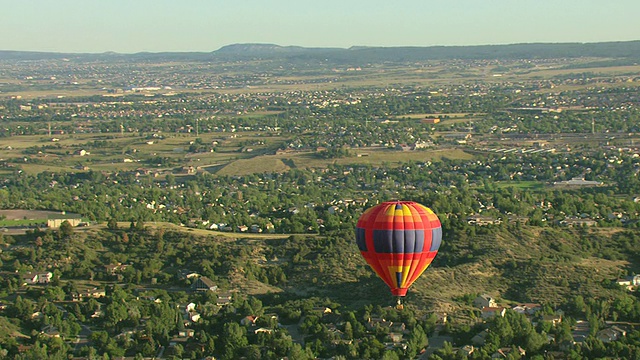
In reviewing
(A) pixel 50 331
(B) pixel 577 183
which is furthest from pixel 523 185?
(A) pixel 50 331

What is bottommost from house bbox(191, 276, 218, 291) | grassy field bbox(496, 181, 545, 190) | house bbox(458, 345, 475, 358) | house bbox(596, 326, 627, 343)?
grassy field bbox(496, 181, 545, 190)

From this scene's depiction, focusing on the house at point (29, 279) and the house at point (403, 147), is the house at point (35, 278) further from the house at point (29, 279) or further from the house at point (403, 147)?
the house at point (403, 147)

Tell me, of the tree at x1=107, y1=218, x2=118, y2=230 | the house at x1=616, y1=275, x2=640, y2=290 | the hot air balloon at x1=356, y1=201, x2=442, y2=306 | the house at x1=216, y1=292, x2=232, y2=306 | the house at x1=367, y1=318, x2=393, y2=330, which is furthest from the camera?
the tree at x1=107, y1=218, x2=118, y2=230

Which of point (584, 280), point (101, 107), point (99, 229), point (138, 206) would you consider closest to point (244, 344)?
point (584, 280)

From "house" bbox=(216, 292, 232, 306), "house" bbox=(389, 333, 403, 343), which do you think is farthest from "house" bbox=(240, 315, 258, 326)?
"house" bbox=(389, 333, 403, 343)

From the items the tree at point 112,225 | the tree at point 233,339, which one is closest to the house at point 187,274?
the tree at point 112,225

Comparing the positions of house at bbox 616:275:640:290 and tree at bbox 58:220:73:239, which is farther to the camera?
tree at bbox 58:220:73:239

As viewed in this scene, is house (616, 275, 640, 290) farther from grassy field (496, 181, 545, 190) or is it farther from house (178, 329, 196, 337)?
grassy field (496, 181, 545, 190)

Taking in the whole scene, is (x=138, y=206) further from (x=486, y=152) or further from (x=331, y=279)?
(x=486, y=152)

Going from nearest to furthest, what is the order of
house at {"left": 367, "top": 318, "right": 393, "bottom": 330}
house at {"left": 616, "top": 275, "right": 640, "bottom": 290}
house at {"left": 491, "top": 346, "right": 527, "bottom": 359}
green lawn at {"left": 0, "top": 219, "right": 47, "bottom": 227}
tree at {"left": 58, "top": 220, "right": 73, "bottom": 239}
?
house at {"left": 491, "top": 346, "right": 527, "bottom": 359}, house at {"left": 367, "top": 318, "right": 393, "bottom": 330}, house at {"left": 616, "top": 275, "right": 640, "bottom": 290}, tree at {"left": 58, "top": 220, "right": 73, "bottom": 239}, green lawn at {"left": 0, "top": 219, "right": 47, "bottom": 227}
